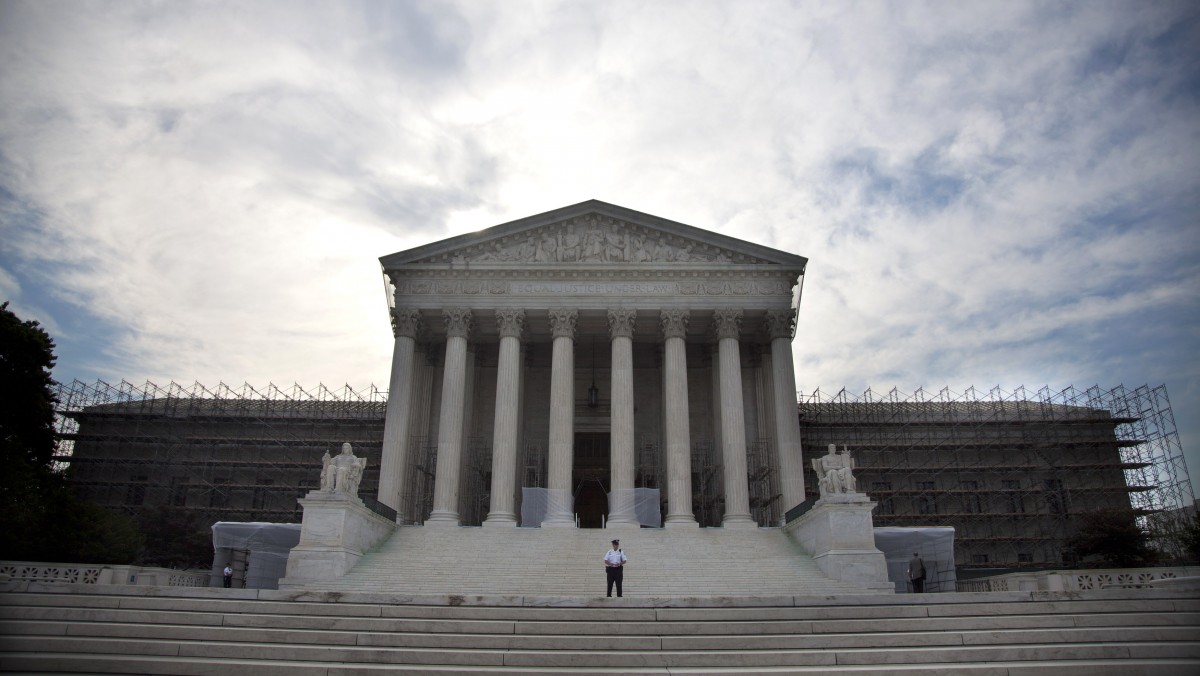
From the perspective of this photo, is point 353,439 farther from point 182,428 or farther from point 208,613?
point 208,613

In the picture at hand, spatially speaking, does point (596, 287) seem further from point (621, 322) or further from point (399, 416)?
point (399, 416)

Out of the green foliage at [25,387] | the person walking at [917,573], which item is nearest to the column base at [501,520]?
the person walking at [917,573]

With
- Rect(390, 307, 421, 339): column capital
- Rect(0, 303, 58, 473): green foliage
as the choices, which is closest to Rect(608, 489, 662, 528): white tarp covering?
Rect(390, 307, 421, 339): column capital

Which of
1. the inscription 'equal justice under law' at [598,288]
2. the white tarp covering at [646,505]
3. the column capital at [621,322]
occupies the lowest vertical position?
the white tarp covering at [646,505]

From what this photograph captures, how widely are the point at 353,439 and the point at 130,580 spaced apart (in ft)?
76.0

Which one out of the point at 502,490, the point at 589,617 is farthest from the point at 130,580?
the point at 589,617

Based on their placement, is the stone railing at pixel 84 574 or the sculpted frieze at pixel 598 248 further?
the sculpted frieze at pixel 598 248

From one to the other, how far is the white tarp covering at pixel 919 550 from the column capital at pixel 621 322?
12.8 metres

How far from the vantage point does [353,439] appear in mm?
46625

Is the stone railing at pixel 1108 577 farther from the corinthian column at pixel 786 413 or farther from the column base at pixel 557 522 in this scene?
the column base at pixel 557 522

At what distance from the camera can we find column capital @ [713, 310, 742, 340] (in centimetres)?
3525

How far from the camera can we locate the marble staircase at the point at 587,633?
500 inches

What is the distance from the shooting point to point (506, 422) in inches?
1337

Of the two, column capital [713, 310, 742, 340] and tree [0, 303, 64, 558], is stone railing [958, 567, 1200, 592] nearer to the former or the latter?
column capital [713, 310, 742, 340]
